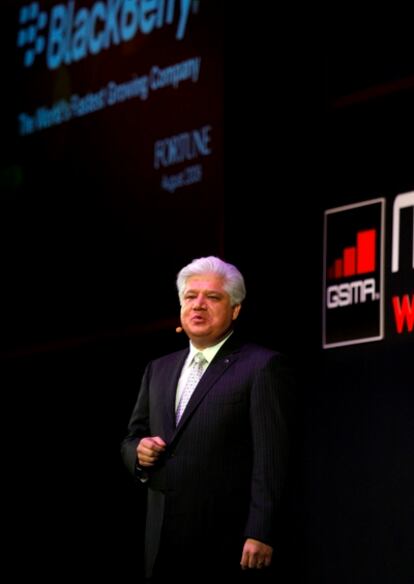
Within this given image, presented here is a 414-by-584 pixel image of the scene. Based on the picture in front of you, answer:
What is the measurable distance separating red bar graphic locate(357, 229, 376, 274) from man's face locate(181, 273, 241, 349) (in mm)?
868

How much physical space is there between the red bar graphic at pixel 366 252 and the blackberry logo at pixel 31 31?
6.84 ft

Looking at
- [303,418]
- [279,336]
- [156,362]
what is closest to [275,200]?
[279,336]

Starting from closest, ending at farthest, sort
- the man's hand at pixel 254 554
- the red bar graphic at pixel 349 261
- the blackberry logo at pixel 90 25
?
the man's hand at pixel 254 554, the red bar graphic at pixel 349 261, the blackberry logo at pixel 90 25

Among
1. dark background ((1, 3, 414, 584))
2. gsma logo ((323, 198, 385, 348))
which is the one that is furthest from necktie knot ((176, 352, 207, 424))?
gsma logo ((323, 198, 385, 348))

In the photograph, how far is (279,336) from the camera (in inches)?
184

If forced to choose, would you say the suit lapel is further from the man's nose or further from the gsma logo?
the gsma logo

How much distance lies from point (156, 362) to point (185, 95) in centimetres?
165

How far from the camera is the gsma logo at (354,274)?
438cm

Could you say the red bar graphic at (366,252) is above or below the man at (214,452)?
above

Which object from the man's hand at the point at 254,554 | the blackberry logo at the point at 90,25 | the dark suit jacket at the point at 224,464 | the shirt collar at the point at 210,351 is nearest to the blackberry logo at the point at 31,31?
the blackberry logo at the point at 90,25

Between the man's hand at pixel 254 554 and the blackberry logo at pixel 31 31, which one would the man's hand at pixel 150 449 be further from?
the blackberry logo at pixel 31 31

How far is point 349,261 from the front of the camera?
448cm

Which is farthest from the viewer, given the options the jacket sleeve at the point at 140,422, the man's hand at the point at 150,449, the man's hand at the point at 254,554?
the jacket sleeve at the point at 140,422

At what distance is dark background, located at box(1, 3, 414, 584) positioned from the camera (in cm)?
436
